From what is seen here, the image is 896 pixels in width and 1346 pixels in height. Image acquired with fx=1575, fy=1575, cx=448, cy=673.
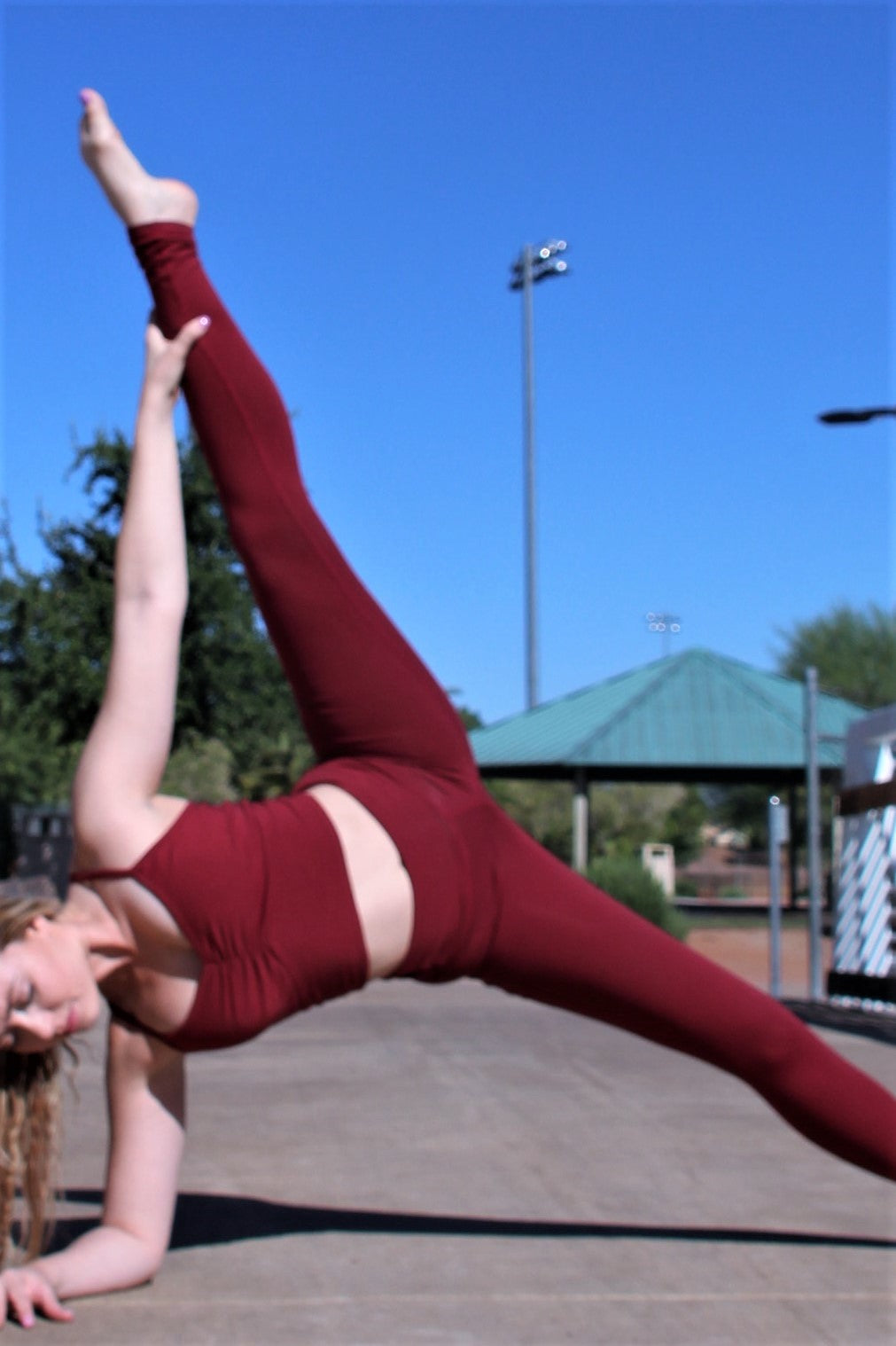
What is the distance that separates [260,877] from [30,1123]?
810 millimetres

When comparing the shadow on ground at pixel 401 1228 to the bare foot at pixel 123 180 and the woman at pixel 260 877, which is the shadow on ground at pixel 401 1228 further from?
the bare foot at pixel 123 180

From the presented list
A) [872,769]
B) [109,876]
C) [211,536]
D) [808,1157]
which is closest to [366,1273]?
[109,876]

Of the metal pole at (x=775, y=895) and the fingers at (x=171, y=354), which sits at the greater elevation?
the fingers at (x=171, y=354)

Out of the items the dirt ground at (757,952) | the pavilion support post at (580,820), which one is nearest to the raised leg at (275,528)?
the dirt ground at (757,952)

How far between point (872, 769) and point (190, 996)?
8.77 metres

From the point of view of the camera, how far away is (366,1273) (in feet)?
13.9

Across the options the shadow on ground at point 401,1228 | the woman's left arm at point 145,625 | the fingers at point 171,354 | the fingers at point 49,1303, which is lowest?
the shadow on ground at point 401,1228

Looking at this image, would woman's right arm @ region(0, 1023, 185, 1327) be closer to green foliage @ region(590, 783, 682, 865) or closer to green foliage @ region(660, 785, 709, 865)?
green foliage @ region(590, 783, 682, 865)

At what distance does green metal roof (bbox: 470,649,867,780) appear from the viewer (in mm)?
25828

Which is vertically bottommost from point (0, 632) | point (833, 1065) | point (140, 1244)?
point (140, 1244)

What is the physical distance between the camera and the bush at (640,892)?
765 inches

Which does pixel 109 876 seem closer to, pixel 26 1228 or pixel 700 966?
pixel 26 1228

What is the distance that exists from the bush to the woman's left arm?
1600cm

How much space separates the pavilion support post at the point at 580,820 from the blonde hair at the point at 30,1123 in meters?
21.0
